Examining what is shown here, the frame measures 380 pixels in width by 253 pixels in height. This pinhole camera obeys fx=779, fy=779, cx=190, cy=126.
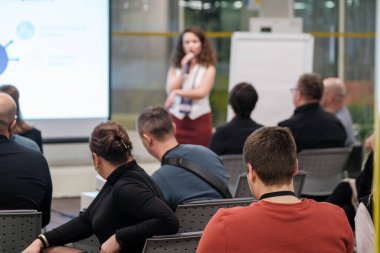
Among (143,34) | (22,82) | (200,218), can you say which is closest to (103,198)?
(200,218)

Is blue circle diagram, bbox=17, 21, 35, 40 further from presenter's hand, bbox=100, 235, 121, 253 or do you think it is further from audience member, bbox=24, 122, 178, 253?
presenter's hand, bbox=100, 235, 121, 253

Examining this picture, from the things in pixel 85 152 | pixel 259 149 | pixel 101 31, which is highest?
pixel 101 31

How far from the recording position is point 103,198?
3438 mm

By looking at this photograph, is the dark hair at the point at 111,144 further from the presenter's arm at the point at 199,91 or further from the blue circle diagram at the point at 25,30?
the blue circle diagram at the point at 25,30

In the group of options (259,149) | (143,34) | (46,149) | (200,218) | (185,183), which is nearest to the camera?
(259,149)

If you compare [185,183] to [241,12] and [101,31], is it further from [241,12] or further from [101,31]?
[241,12]

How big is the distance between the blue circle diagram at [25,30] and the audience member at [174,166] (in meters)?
3.61

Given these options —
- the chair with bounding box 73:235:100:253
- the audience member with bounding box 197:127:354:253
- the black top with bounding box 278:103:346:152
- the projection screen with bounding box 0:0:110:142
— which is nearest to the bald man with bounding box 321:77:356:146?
the black top with bounding box 278:103:346:152

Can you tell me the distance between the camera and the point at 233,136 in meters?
5.75

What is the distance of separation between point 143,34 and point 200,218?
600 cm

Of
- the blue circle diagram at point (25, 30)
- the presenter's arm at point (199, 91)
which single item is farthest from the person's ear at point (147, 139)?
the blue circle diagram at point (25, 30)

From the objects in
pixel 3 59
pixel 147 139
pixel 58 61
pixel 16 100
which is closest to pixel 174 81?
pixel 58 61

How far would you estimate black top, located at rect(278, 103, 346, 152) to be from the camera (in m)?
6.18

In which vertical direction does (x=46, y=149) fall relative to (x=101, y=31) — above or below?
below
